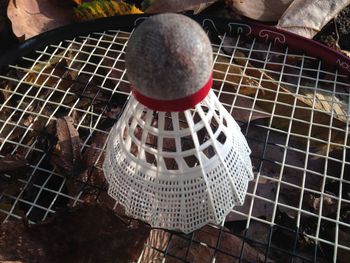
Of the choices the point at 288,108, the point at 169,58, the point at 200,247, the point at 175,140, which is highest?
the point at 169,58

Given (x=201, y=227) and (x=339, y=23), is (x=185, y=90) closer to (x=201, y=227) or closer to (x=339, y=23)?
(x=201, y=227)

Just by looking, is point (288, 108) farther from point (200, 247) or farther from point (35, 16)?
point (35, 16)

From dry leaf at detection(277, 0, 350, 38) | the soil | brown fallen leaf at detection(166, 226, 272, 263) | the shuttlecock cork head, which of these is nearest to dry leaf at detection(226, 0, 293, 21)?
dry leaf at detection(277, 0, 350, 38)

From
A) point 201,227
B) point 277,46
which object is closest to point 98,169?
point 201,227

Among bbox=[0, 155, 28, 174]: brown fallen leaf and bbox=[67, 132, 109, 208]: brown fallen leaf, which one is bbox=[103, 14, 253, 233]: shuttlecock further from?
bbox=[0, 155, 28, 174]: brown fallen leaf

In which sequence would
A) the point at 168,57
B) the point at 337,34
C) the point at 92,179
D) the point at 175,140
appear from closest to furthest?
the point at 168,57
the point at 175,140
the point at 92,179
the point at 337,34

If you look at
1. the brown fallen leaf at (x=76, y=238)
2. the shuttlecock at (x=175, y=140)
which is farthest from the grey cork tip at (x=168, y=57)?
the brown fallen leaf at (x=76, y=238)

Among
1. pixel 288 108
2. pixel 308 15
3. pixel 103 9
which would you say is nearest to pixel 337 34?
pixel 308 15
